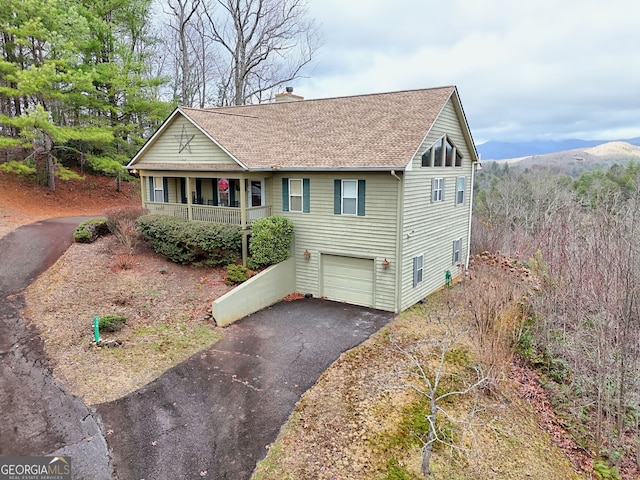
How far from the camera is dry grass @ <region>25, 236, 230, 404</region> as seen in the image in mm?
9734

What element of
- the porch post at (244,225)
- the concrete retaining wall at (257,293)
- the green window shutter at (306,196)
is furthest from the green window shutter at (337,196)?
the porch post at (244,225)

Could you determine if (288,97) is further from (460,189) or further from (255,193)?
(460,189)

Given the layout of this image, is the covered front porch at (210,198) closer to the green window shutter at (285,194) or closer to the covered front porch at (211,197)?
the covered front porch at (211,197)

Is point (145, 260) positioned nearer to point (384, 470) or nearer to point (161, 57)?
point (384, 470)

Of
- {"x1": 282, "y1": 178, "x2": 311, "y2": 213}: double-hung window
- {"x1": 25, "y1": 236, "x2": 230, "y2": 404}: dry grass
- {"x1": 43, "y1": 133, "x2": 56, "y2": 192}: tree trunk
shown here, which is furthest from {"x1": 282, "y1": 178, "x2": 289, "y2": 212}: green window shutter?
{"x1": 43, "y1": 133, "x2": 56, "y2": 192}: tree trunk

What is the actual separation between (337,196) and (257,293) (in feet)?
14.8

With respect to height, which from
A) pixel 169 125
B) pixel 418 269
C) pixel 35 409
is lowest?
pixel 35 409

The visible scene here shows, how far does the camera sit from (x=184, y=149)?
1739 centimetres

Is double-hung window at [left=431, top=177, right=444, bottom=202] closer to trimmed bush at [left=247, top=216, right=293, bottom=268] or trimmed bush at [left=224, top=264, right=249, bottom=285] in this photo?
trimmed bush at [left=247, top=216, right=293, bottom=268]

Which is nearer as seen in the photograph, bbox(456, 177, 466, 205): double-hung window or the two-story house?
the two-story house

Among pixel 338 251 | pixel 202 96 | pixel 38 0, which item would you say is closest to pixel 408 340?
pixel 338 251

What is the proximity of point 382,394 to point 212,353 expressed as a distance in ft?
15.3

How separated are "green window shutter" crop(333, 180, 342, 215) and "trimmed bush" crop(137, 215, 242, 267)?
147 inches

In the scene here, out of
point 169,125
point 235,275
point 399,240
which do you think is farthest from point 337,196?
point 169,125
